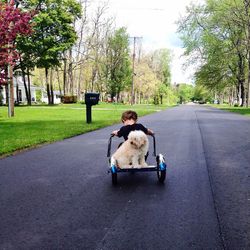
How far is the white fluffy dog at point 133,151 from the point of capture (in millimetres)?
5574

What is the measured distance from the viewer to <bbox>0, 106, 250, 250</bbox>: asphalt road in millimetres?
3533

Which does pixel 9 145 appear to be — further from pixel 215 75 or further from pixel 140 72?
pixel 140 72

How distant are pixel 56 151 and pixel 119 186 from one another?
4115 mm

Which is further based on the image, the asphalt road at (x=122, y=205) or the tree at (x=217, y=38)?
the tree at (x=217, y=38)

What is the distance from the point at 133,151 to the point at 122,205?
1204mm

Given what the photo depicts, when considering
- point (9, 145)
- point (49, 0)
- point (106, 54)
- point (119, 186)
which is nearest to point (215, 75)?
point (49, 0)

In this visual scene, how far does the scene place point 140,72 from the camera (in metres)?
80.3

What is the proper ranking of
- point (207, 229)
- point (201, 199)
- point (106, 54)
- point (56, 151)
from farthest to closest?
point (106, 54), point (56, 151), point (201, 199), point (207, 229)

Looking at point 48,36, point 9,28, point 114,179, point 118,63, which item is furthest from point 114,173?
point 118,63

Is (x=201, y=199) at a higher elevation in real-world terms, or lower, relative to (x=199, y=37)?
lower

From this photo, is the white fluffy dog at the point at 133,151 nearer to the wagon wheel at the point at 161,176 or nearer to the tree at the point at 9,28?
the wagon wheel at the point at 161,176

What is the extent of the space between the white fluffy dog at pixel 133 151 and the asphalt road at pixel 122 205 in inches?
14.0

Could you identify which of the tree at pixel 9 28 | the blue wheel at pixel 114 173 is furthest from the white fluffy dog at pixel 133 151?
the tree at pixel 9 28

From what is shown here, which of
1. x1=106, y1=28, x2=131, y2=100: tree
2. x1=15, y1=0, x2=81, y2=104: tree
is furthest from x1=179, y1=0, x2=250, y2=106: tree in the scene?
x1=106, y1=28, x2=131, y2=100: tree
